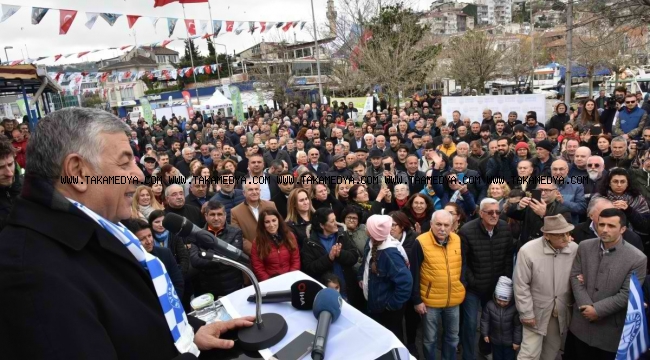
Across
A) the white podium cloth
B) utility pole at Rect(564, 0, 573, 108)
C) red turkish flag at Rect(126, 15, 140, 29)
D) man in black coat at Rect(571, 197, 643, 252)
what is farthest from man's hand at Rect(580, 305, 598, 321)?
red turkish flag at Rect(126, 15, 140, 29)

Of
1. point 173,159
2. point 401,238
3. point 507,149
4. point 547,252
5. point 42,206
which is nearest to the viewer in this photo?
point 42,206

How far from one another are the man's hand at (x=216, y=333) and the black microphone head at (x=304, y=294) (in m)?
0.23

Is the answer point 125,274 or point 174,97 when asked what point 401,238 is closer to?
point 125,274

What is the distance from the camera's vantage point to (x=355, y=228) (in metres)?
4.57

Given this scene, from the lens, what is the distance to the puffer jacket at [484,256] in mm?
3889

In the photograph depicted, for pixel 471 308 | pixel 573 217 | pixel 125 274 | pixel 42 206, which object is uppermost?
pixel 42 206

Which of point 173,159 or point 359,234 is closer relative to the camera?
point 359,234

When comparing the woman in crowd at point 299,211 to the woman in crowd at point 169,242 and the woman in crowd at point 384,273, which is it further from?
the woman in crowd at point 169,242

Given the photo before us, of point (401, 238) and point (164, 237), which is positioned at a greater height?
point (164, 237)

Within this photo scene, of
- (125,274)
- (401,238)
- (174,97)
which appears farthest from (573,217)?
(174,97)

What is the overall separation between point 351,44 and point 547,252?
2333 cm

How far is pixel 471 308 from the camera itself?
3967mm

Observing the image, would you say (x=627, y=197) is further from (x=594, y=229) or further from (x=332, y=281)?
(x=332, y=281)

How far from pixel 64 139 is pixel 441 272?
11.0 ft
